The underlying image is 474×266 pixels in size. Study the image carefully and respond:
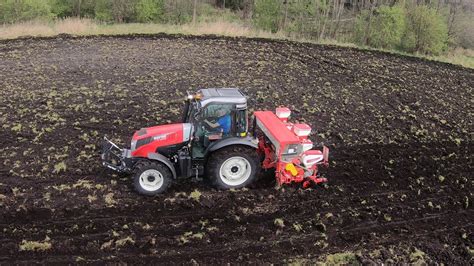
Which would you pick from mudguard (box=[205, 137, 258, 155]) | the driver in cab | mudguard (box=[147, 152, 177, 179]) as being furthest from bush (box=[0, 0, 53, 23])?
mudguard (box=[205, 137, 258, 155])

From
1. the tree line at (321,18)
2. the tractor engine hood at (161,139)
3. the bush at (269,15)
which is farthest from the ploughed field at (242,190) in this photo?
the bush at (269,15)

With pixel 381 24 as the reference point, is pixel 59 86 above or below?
below

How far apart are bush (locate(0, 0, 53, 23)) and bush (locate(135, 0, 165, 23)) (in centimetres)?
509

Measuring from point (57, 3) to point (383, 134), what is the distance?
79.6ft

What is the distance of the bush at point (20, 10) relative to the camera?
22250 mm

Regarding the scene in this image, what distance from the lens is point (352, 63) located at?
1745 cm

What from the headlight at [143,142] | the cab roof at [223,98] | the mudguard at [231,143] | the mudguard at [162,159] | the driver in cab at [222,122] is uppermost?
the cab roof at [223,98]

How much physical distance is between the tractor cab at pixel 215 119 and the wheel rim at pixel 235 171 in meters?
0.43

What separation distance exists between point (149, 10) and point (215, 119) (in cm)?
2009

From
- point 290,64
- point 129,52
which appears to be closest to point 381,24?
point 290,64

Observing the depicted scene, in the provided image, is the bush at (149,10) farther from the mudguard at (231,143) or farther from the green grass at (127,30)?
the mudguard at (231,143)

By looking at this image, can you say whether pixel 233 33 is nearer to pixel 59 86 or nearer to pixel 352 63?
pixel 352 63

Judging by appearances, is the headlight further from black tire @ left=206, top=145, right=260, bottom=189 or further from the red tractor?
black tire @ left=206, top=145, right=260, bottom=189

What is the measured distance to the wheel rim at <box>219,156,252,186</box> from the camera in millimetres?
7926
